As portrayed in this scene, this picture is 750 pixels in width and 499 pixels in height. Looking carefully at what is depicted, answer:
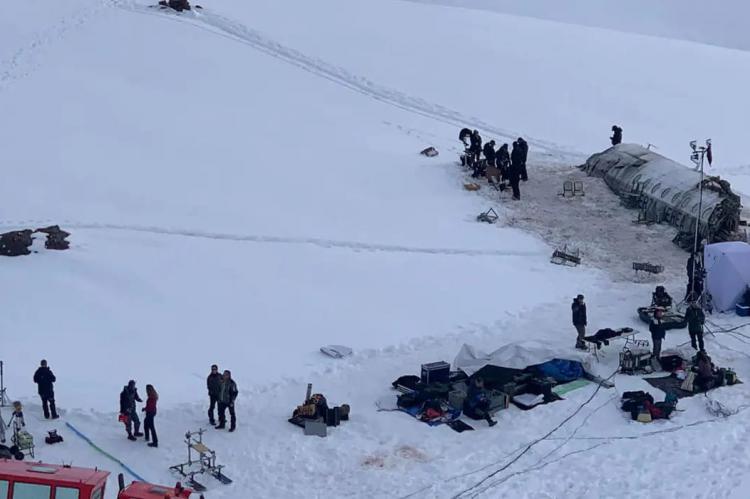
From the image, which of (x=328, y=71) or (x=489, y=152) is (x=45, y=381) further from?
(x=328, y=71)

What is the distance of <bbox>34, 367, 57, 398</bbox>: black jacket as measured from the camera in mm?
16484

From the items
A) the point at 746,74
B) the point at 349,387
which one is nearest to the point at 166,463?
the point at 349,387

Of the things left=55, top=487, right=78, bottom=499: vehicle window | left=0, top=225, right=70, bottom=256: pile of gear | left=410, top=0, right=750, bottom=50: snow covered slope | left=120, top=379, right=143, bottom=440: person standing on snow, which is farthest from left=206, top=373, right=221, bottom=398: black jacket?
left=410, top=0, right=750, bottom=50: snow covered slope

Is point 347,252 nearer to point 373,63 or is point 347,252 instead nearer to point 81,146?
point 81,146

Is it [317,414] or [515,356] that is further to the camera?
[515,356]

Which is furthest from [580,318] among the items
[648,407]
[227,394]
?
[227,394]

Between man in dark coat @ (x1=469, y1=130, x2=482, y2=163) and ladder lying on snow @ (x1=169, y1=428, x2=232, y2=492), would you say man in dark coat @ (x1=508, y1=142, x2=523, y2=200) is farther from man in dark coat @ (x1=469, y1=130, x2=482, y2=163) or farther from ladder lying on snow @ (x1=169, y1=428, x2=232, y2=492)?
ladder lying on snow @ (x1=169, y1=428, x2=232, y2=492)

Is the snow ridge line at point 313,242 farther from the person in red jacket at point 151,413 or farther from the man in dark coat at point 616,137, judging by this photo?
the person in red jacket at point 151,413

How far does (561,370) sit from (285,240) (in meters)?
7.73

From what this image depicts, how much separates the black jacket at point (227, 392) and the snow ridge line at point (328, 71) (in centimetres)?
1736

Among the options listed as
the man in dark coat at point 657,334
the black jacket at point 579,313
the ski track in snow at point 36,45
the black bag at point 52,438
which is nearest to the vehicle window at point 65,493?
the black bag at point 52,438

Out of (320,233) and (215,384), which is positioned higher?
(320,233)

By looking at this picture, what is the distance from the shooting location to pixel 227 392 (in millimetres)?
16547

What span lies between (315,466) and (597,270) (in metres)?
9.95
